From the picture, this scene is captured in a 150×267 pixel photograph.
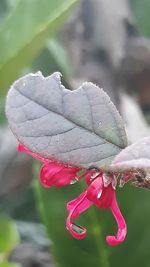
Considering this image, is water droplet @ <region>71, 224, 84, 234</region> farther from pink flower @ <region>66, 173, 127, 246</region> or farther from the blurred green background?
the blurred green background

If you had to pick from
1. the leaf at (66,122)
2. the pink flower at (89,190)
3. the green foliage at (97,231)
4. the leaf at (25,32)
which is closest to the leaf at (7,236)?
the green foliage at (97,231)

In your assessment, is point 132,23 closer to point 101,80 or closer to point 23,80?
point 101,80

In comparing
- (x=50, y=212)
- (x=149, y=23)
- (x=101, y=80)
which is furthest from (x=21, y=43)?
(x=101, y=80)

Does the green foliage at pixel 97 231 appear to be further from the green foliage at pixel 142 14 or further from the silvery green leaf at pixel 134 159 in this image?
the silvery green leaf at pixel 134 159

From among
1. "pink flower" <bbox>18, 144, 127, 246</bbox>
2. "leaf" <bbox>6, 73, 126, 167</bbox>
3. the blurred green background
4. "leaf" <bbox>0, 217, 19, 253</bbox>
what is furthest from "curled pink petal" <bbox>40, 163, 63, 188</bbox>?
"leaf" <bbox>0, 217, 19, 253</bbox>

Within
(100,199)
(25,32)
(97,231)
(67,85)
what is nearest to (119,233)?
(100,199)
